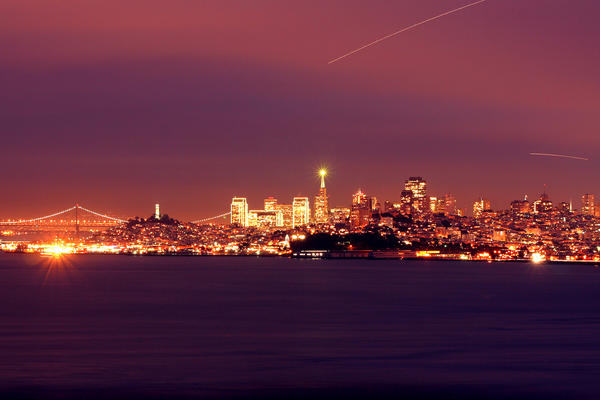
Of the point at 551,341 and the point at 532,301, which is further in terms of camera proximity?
the point at 532,301

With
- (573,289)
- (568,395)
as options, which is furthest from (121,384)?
(573,289)

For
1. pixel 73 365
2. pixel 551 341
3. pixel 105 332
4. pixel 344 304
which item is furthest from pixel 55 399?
pixel 344 304

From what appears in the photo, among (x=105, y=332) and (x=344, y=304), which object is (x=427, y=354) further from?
(x=344, y=304)

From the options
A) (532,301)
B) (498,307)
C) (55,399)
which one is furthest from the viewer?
(532,301)

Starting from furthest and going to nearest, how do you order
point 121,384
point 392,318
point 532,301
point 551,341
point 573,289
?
point 573,289 → point 532,301 → point 392,318 → point 551,341 → point 121,384

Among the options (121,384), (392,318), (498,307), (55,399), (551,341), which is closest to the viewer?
(55,399)

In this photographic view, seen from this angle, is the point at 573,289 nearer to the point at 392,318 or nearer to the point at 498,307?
the point at 498,307
